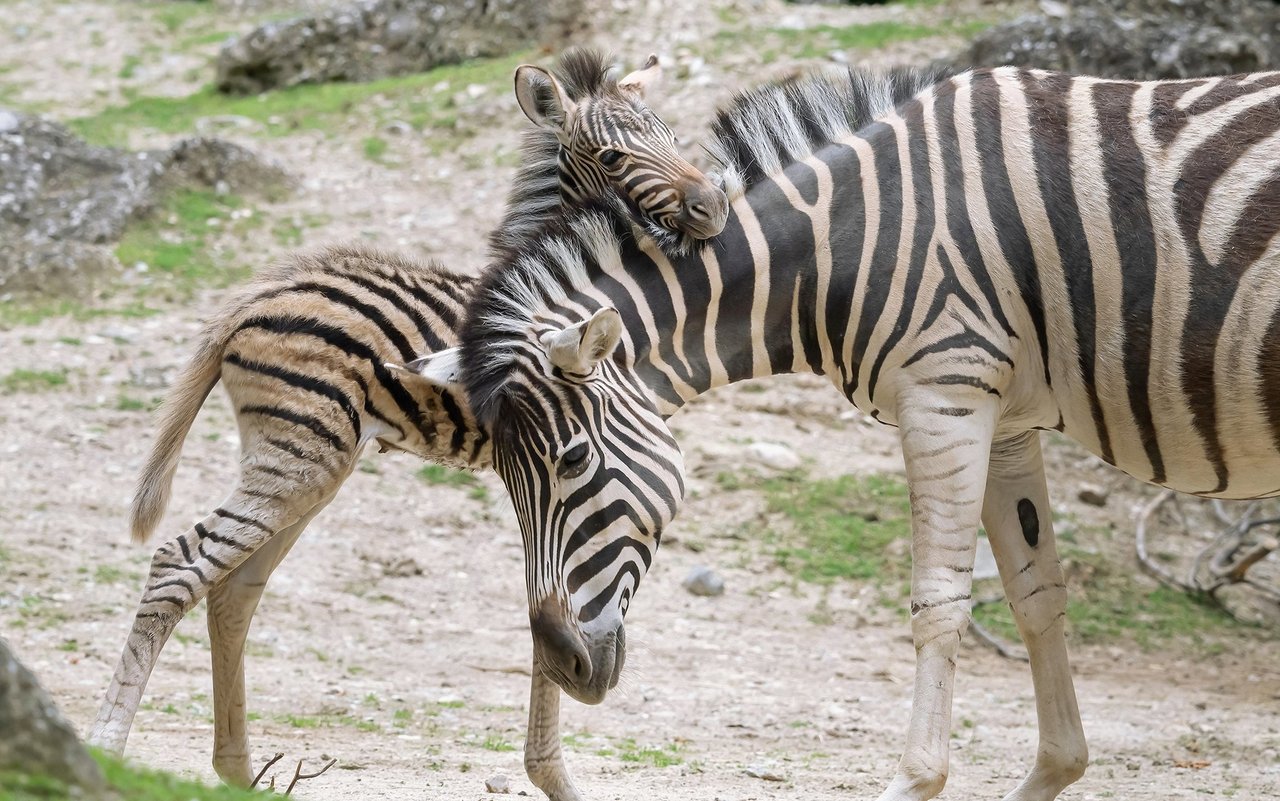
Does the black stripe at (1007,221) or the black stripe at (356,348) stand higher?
the black stripe at (1007,221)

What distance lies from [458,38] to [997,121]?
42.2 ft

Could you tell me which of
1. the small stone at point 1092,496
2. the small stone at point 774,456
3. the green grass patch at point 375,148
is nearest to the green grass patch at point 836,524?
the small stone at point 774,456

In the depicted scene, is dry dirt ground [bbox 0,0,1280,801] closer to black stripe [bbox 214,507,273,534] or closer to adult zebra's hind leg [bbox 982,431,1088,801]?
adult zebra's hind leg [bbox 982,431,1088,801]

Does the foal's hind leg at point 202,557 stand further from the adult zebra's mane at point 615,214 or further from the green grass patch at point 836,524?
the green grass patch at point 836,524

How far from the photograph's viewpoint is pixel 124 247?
1130 centimetres

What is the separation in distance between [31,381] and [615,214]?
6531 millimetres

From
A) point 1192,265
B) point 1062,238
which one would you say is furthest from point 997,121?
point 1192,265

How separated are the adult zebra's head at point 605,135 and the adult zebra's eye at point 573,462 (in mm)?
1077

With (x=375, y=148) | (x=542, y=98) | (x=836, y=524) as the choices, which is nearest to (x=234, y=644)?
(x=542, y=98)

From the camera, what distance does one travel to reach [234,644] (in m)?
5.36

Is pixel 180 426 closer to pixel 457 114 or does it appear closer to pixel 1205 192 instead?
pixel 1205 192

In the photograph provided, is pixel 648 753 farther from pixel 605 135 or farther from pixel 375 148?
pixel 375 148

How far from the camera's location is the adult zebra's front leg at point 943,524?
14.3ft

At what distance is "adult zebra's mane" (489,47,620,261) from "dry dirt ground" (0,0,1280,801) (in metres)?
1.08
